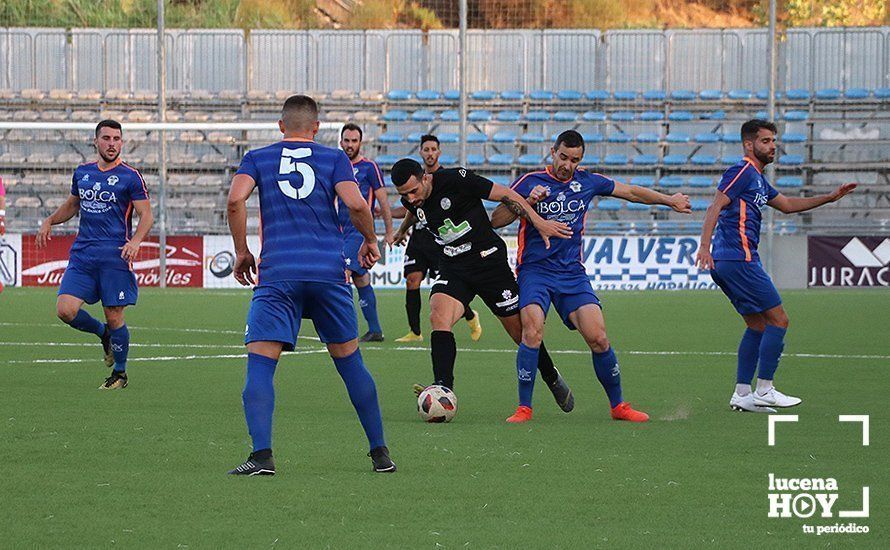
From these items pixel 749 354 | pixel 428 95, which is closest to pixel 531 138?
pixel 428 95

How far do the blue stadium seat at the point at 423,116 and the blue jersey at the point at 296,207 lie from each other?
95.1ft

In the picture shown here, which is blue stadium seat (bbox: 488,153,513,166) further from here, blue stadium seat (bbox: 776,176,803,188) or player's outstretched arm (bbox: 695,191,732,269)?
player's outstretched arm (bbox: 695,191,732,269)

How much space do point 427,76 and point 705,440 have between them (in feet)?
102

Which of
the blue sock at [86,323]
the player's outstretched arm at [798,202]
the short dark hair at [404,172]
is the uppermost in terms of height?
the short dark hair at [404,172]

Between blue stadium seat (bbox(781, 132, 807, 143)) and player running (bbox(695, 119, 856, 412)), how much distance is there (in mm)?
25224

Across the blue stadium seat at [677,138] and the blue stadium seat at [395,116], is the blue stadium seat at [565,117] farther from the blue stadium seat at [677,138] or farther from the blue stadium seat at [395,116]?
the blue stadium seat at [395,116]

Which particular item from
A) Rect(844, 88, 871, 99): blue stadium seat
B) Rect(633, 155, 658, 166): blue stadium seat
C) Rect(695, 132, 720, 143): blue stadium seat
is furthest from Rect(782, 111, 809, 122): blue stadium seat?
Rect(633, 155, 658, 166): blue stadium seat

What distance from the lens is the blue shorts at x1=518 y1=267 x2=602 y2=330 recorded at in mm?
9438

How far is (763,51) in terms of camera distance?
3812cm

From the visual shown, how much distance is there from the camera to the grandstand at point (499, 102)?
3403 centimetres

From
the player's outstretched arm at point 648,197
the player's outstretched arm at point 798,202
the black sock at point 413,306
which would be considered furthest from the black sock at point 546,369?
the black sock at point 413,306

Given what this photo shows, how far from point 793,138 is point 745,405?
26215 millimetres

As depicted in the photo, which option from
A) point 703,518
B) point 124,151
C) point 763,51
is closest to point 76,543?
point 703,518

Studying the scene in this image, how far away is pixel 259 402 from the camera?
22.0ft
